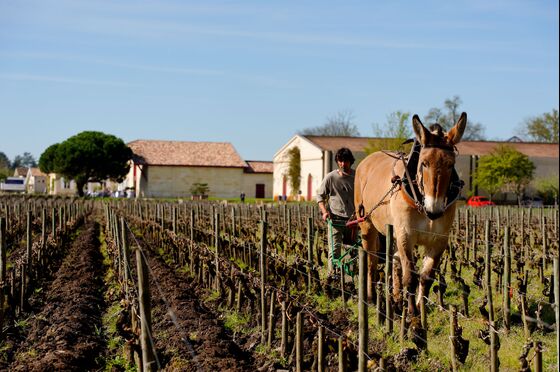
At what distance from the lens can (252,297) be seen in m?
8.83

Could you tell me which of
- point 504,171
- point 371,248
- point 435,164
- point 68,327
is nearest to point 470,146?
point 504,171

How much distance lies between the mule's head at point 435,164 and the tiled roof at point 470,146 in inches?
1896

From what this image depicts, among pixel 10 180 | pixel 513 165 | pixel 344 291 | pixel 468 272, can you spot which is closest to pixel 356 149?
pixel 513 165

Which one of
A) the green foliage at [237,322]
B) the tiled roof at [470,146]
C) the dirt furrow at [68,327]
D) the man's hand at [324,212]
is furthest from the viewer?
the tiled roof at [470,146]

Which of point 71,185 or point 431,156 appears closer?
point 431,156

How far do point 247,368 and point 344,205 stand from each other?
14.4 ft

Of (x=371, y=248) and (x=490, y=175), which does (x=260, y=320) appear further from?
(x=490, y=175)

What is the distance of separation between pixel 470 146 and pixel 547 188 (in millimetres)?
8076

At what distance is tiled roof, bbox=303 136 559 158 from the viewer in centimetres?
5681

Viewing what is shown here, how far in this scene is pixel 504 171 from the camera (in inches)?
2063

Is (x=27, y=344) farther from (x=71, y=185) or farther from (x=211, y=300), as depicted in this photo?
(x=71, y=185)

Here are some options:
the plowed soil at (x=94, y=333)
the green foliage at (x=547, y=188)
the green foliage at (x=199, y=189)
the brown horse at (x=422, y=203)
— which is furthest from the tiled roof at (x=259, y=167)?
the brown horse at (x=422, y=203)

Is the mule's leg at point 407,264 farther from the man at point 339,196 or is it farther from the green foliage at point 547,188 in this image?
the green foliage at point 547,188

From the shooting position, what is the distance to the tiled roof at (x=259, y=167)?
7575cm
